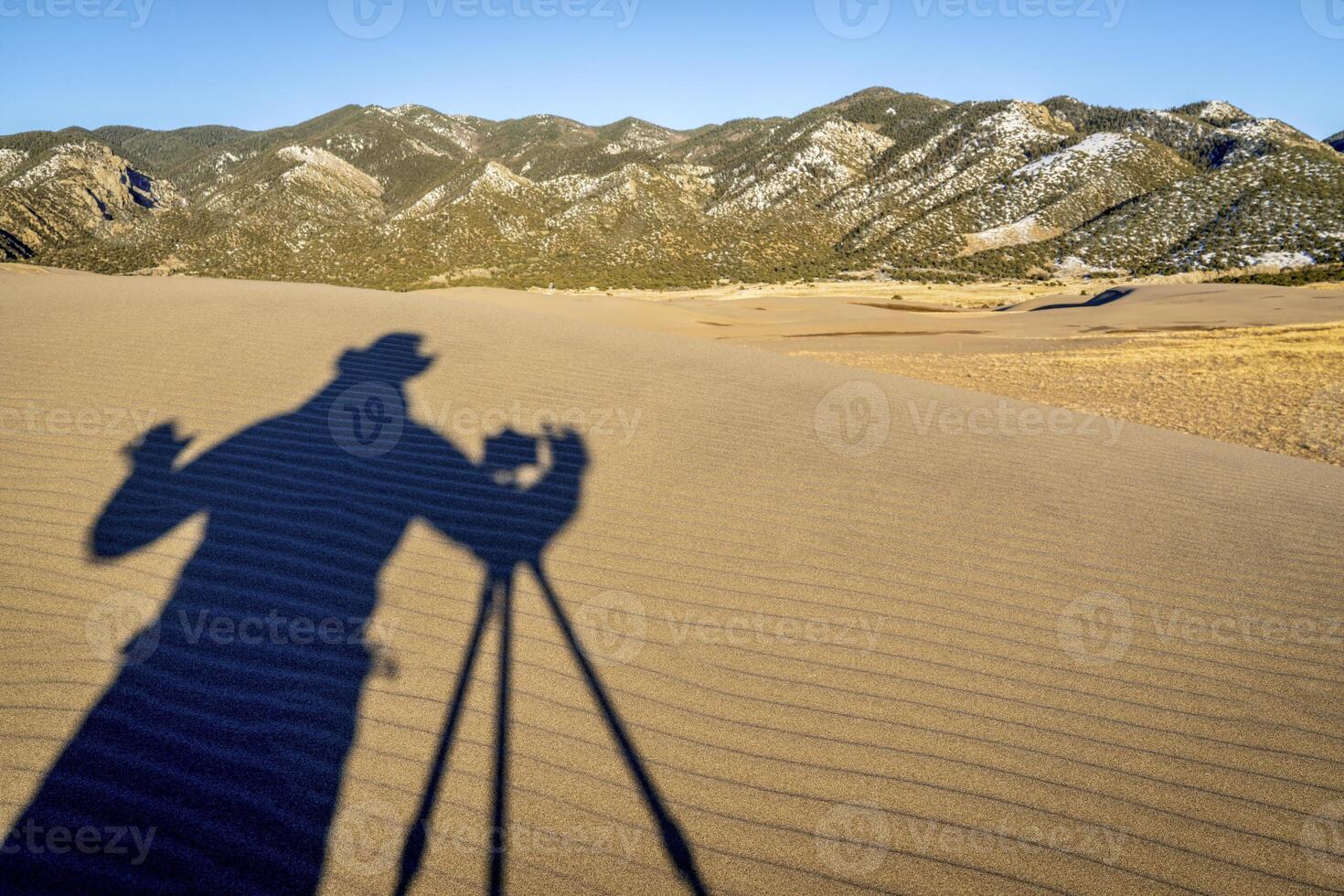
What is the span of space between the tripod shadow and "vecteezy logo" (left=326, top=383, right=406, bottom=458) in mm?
33

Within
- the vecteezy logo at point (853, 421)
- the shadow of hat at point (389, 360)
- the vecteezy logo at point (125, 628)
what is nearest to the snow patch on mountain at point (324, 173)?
the shadow of hat at point (389, 360)

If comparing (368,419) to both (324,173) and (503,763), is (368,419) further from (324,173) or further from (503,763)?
(324,173)

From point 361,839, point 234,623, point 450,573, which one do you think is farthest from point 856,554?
point 234,623

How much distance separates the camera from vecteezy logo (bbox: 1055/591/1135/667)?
144 inches

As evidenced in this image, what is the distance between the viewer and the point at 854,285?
46.7 metres

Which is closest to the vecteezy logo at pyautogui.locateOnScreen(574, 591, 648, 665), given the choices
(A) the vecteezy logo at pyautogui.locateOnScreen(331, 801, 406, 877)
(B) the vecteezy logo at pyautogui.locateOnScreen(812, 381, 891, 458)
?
(A) the vecteezy logo at pyautogui.locateOnScreen(331, 801, 406, 877)

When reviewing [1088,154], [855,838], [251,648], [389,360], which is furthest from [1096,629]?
[1088,154]

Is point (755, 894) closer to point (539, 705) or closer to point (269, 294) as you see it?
point (539, 705)

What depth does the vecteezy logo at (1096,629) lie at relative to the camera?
3.66m

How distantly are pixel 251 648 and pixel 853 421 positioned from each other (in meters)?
5.95

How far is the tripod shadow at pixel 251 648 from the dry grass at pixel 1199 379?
9.69 meters

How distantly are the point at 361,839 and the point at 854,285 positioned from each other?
158 feet

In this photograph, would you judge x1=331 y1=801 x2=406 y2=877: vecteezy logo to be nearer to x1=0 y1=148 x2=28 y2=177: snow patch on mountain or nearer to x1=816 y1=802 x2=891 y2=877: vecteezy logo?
x1=816 y1=802 x2=891 y2=877: vecteezy logo

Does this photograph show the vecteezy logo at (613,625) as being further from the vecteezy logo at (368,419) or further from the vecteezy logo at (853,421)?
the vecteezy logo at (853,421)
